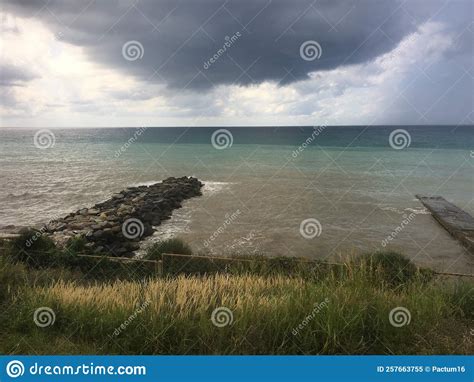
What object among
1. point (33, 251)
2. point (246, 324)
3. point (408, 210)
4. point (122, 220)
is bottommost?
point (246, 324)

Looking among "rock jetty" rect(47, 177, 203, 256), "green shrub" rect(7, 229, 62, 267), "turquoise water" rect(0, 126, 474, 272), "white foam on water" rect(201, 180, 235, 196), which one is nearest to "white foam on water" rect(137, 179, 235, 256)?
"turquoise water" rect(0, 126, 474, 272)

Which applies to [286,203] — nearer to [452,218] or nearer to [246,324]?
[452,218]

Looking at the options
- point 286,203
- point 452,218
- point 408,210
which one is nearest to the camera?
point 452,218

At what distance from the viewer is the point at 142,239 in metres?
20.1

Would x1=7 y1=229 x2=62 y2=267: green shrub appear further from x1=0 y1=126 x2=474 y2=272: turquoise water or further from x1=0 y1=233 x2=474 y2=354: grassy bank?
x1=0 y1=126 x2=474 y2=272: turquoise water

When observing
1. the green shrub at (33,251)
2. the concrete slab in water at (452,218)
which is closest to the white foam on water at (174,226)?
the green shrub at (33,251)

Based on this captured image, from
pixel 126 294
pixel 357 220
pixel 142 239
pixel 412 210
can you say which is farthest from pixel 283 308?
pixel 412 210

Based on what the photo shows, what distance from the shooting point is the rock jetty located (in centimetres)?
1794

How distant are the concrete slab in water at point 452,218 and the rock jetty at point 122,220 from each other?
1609 cm

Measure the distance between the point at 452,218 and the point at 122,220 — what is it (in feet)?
64.0

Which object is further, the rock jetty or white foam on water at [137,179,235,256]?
white foam on water at [137,179,235,256]

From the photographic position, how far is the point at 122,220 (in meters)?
21.4

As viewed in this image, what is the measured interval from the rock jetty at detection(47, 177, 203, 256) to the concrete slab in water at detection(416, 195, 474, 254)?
52.8 feet

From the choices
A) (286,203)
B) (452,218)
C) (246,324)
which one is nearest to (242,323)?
(246,324)
